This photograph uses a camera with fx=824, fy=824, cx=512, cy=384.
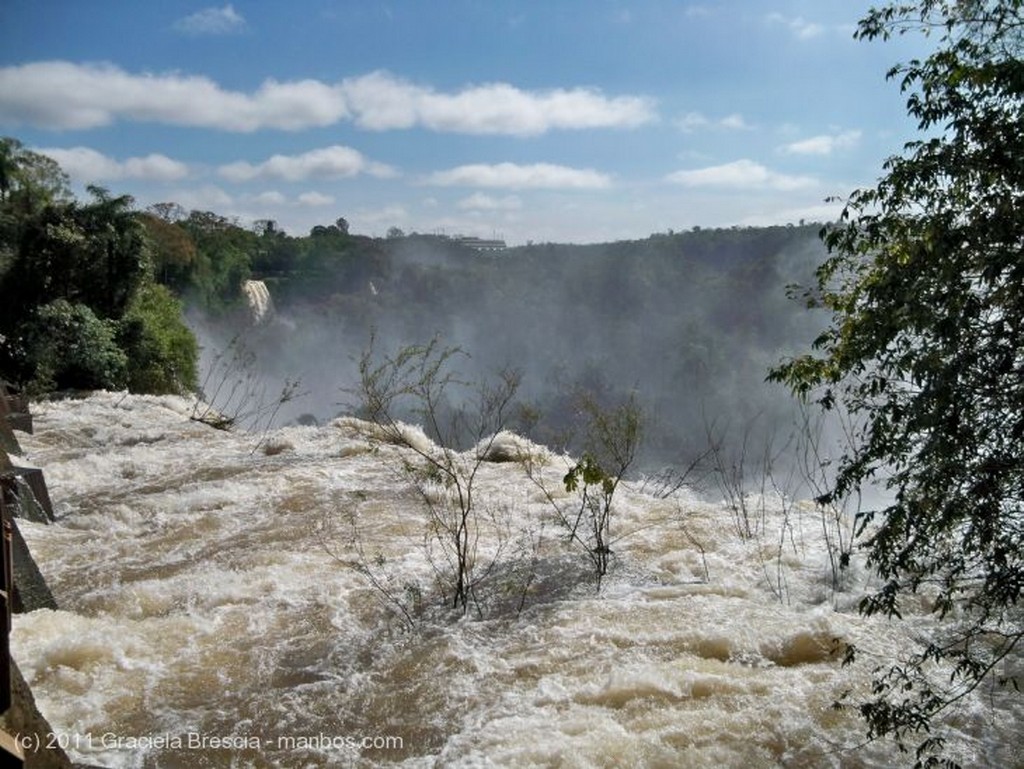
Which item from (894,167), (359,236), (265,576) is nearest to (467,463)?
(265,576)

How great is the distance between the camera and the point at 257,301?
140 feet

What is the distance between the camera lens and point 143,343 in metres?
18.0

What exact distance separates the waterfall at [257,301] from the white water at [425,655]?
116 ft

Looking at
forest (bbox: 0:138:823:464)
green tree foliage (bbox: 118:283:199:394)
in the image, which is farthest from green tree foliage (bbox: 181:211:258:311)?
green tree foliage (bbox: 118:283:199:394)

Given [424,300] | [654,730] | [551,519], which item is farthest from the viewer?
[424,300]

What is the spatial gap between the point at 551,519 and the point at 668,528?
111cm

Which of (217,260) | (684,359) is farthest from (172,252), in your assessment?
(684,359)

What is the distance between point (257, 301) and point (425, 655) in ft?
132

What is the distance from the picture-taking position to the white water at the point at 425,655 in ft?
12.5

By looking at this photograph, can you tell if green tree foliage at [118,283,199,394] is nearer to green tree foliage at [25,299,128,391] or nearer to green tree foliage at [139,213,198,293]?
green tree foliage at [25,299,128,391]

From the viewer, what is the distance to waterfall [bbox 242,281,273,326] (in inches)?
1638

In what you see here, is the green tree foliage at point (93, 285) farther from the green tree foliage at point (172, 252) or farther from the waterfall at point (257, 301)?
the waterfall at point (257, 301)

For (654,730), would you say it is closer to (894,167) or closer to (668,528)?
(894,167)

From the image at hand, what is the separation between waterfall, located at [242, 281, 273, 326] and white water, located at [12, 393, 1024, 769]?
35211 mm
